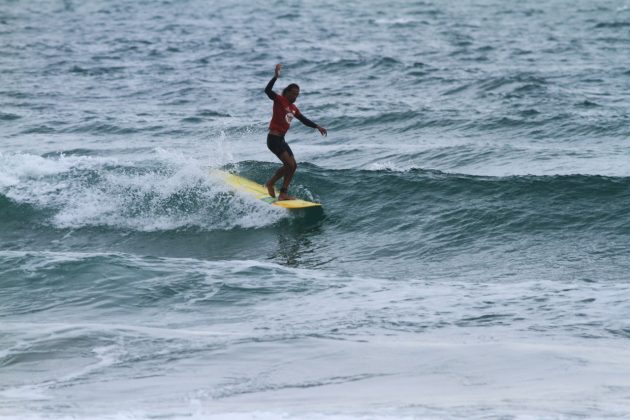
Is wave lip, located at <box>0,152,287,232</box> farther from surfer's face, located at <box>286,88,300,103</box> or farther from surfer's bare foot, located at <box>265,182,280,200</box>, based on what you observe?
surfer's face, located at <box>286,88,300,103</box>

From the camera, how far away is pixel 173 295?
933 cm

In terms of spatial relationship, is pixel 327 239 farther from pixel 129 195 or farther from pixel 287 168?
pixel 129 195

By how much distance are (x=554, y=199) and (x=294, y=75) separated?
13.9 meters

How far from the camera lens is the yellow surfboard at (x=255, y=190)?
12.8 m

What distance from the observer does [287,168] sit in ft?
42.1

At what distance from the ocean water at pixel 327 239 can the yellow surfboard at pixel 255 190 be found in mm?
169

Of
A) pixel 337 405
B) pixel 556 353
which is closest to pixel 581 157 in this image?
pixel 556 353

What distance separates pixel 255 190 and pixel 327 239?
1.69 metres

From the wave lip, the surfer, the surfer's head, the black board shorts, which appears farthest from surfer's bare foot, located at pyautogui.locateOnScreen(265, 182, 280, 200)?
the surfer's head

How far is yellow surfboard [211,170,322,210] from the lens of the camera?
42.1ft

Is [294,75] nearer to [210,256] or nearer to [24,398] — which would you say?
[210,256]

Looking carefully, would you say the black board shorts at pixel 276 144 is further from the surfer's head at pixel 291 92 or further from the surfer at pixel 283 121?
the surfer's head at pixel 291 92

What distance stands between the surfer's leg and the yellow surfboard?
0.36 ft

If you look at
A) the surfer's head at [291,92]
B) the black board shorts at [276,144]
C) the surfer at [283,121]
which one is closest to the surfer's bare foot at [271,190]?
the surfer at [283,121]
